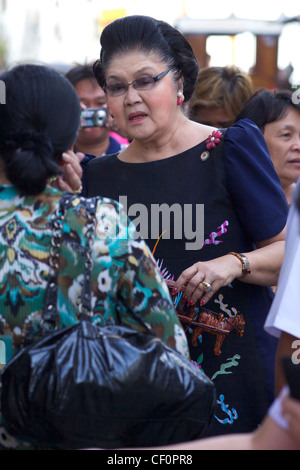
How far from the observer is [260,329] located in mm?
2736

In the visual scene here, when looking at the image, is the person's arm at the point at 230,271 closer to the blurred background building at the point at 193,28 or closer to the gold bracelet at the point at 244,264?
the gold bracelet at the point at 244,264

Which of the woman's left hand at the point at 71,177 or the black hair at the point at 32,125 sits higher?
the black hair at the point at 32,125

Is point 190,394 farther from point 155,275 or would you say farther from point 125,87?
point 125,87

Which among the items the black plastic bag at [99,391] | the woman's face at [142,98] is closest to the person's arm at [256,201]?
the woman's face at [142,98]

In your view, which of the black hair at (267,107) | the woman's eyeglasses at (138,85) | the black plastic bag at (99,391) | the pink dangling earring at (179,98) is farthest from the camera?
the black hair at (267,107)

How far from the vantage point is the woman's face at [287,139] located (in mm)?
3875

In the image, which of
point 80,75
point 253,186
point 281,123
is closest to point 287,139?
point 281,123

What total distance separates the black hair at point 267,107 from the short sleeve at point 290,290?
1.97 metres

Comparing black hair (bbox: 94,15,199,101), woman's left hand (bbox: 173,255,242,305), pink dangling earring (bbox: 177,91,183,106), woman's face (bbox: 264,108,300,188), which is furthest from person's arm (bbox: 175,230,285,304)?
woman's face (bbox: 264,108,300,188)

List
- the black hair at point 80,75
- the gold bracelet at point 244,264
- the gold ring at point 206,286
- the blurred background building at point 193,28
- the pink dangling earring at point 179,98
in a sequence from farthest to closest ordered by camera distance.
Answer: the blurred background building at point 193,28
the black hair at point 80,75
the pink dangling earring at point 179,98
the gold bracelet at point 244,264
the gold ring at point 206,286

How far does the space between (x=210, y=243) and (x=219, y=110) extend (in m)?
1.70

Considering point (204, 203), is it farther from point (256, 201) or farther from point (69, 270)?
point (69, 270)

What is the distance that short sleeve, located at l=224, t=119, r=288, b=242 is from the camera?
8.85 ft

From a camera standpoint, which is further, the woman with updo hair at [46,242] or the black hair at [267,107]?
the black hair at [267,107]
